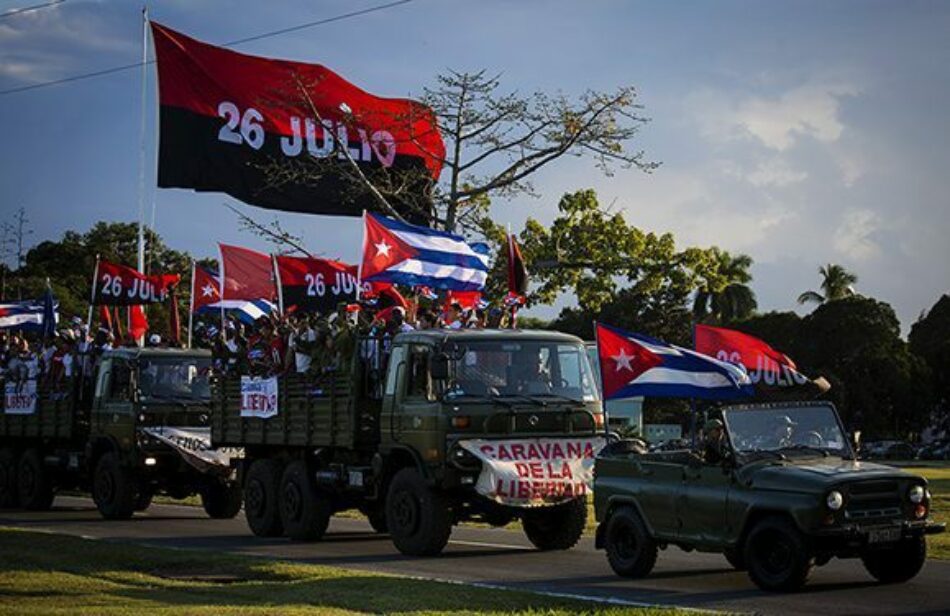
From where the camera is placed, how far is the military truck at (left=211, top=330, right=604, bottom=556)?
18938 millimetres

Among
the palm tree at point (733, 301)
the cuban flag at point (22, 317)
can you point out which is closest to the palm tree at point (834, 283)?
the palm tree at point (733, 301)

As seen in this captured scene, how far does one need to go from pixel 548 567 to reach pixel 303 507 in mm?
5182

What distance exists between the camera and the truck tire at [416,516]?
19.2m

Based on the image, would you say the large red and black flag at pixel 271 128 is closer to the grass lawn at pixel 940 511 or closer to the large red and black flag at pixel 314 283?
the large red and black flag at pixel 314 283

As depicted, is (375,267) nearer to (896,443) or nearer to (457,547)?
(457,547)

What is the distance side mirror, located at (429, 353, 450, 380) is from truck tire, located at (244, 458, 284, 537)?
511 cm

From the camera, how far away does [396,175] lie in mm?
29844

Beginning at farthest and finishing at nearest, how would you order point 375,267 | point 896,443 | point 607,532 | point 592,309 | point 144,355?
point 896,443
point 592,309
point 144,355
point 375,267
point 607,532

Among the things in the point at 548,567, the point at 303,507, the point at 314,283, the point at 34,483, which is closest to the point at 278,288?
the point at 314,283

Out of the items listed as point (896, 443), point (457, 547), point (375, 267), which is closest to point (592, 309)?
point (375, 267)

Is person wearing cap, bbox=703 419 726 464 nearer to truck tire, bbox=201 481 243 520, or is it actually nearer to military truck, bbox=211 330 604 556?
military truck, bbox=211 330 604 556

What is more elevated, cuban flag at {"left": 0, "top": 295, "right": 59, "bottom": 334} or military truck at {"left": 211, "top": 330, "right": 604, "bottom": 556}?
cuban flag at {"left": 0, "top": 295, "right": 59, "bottom": 334}

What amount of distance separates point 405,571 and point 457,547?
124 inches

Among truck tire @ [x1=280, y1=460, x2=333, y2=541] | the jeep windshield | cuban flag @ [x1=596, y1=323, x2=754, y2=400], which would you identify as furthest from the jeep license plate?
truck tire @ [x1=280, y1=460, x2=333, y2=541]
